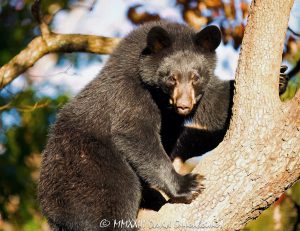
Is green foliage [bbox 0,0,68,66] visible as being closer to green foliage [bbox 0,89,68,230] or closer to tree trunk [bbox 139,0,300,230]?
green foliage [bbox 0,89,68,230]

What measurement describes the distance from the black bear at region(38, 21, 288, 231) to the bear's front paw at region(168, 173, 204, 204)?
12 cm

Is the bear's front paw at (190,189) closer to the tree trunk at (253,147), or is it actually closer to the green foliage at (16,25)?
the tree trunk at (253,147)

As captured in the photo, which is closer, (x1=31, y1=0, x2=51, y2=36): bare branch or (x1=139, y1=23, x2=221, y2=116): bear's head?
(x1=139, y1=23, x2=221, y2=116): bear's head

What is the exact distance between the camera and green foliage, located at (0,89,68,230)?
11000 mm

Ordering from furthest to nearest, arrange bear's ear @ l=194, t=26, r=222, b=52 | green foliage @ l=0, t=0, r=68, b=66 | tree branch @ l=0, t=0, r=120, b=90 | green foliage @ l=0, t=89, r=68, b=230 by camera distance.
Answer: green foliage @ l=0, t=0, r=68, b=66 < green foliage @ l=0, t=89, r=68, b=230 < tree branch @ l=0, t=0, r=120, b=90 < bear's ear @ l=194, t=26, r=222, b=52

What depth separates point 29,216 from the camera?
11375 millimetres

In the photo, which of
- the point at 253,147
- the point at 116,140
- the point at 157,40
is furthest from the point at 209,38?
the point at 253,147

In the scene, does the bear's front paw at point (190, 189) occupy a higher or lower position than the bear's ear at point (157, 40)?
lower

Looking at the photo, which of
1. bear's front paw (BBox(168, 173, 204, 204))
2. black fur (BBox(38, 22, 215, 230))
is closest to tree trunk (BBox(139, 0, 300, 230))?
bear's front paw (BBox(168, 173, 204, 204))

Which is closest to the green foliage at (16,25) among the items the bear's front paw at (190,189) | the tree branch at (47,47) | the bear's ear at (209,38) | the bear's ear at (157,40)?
the tree branch at (47,47)

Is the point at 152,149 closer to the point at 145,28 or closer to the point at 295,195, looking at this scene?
the point at 145,28

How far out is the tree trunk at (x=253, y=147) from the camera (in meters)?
4.99

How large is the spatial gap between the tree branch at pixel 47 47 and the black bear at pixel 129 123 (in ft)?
4.45

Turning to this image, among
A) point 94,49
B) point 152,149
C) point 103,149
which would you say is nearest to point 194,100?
point 152,149
